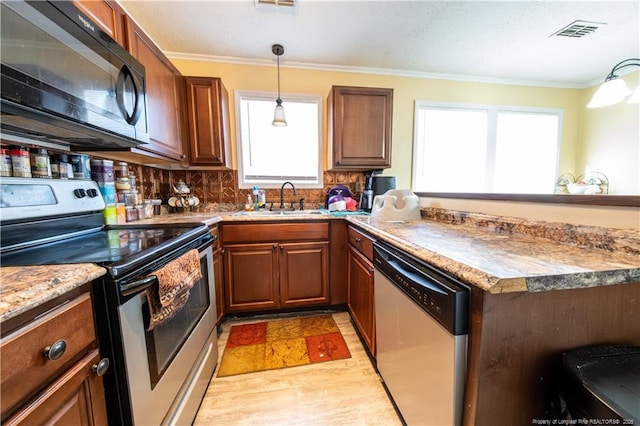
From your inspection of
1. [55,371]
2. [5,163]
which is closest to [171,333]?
[55,371]

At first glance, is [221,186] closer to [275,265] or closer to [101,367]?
[275,265]

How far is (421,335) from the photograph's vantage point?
0.87 meters

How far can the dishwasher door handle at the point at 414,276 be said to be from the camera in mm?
769

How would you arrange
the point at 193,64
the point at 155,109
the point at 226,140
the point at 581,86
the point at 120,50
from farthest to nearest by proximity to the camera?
the point at 581,86
the point at 193,64
the point at 226,140
the point at 155,109
the point at 120,50

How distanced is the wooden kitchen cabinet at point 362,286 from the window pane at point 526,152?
8.13 feet

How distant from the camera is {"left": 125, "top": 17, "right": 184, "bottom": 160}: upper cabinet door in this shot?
1.48 m

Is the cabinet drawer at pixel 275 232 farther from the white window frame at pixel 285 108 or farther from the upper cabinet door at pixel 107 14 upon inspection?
the upper cabinet door at pixel 107 14

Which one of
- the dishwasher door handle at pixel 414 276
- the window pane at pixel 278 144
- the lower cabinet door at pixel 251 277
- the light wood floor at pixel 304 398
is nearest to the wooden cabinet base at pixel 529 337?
the dishwasher door handle at pixel 414 276

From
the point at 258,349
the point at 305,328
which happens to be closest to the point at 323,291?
the point at 305,328

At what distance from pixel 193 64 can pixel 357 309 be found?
275 cm

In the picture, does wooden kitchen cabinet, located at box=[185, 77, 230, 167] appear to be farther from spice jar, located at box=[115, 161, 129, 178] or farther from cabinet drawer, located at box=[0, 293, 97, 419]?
cabinet drawer, located at box=[0, 293, 97, 419]

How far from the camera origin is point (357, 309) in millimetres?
1749

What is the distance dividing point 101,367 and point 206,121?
1.95 metres

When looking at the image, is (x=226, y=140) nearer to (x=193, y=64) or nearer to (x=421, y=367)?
(x=193, y=64)
